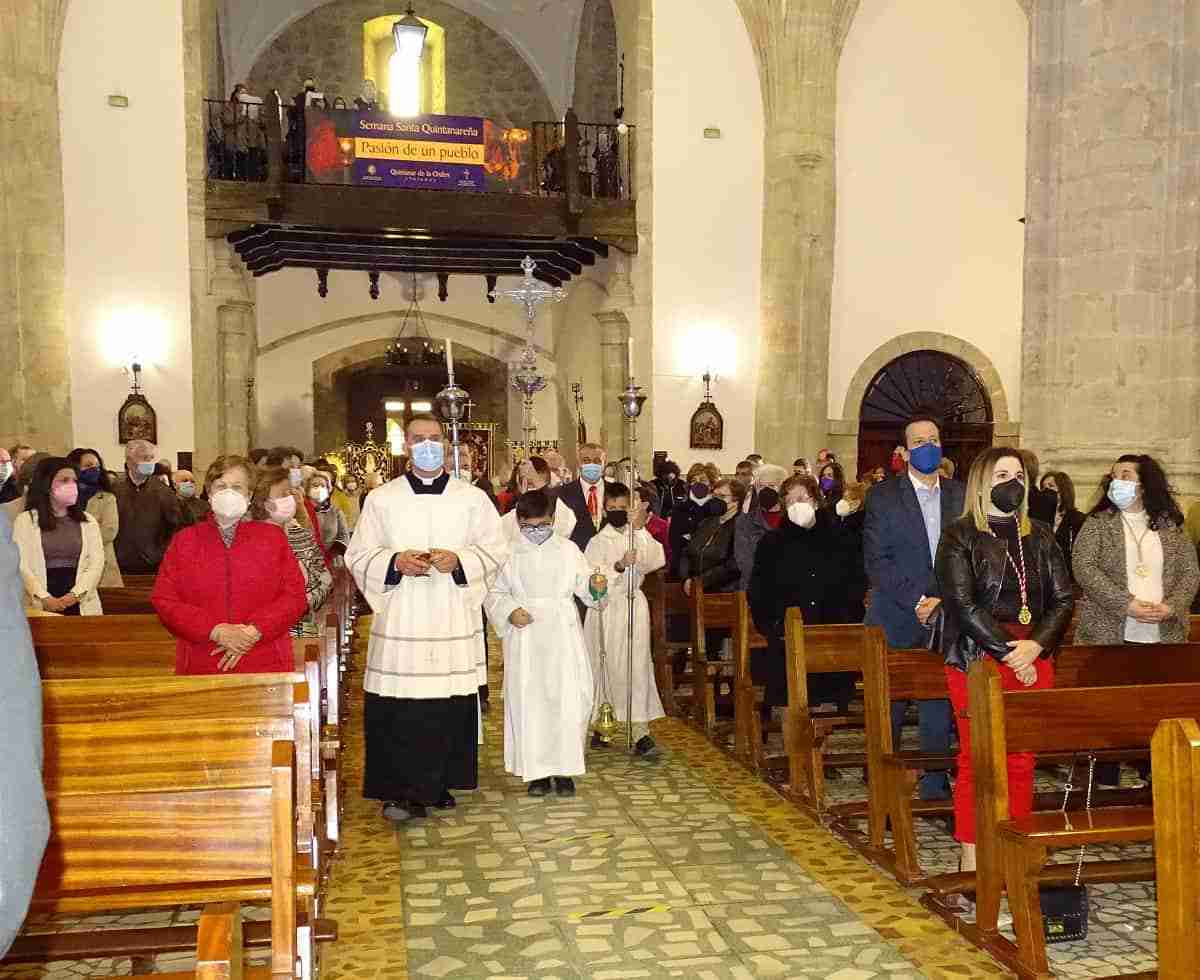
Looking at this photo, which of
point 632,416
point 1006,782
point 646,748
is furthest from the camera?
point 632,416

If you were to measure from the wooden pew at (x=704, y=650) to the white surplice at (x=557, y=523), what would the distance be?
86 cm

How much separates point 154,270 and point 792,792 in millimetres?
11463

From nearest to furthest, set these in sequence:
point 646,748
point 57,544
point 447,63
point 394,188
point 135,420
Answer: point 57,544
point 646,748
point 135,420
point 394,188
point 447,63

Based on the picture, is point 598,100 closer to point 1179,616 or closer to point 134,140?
point 134,140

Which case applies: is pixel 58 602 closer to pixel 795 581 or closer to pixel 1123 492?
pixel 795 581

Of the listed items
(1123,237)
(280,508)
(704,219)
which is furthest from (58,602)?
(704,219)

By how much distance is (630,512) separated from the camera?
677cm

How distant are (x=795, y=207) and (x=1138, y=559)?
1059cm

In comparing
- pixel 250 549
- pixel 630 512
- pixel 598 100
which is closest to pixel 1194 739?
pixel 250 549

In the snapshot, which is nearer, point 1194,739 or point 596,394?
point 1194,739

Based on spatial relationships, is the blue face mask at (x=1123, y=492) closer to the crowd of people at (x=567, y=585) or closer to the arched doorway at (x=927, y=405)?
the crowd of people at (x=567, y=585)

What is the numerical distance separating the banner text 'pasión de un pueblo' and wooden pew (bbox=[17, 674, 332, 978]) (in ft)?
42.0

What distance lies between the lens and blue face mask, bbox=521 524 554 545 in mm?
6090

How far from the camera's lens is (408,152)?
49.3 ft
